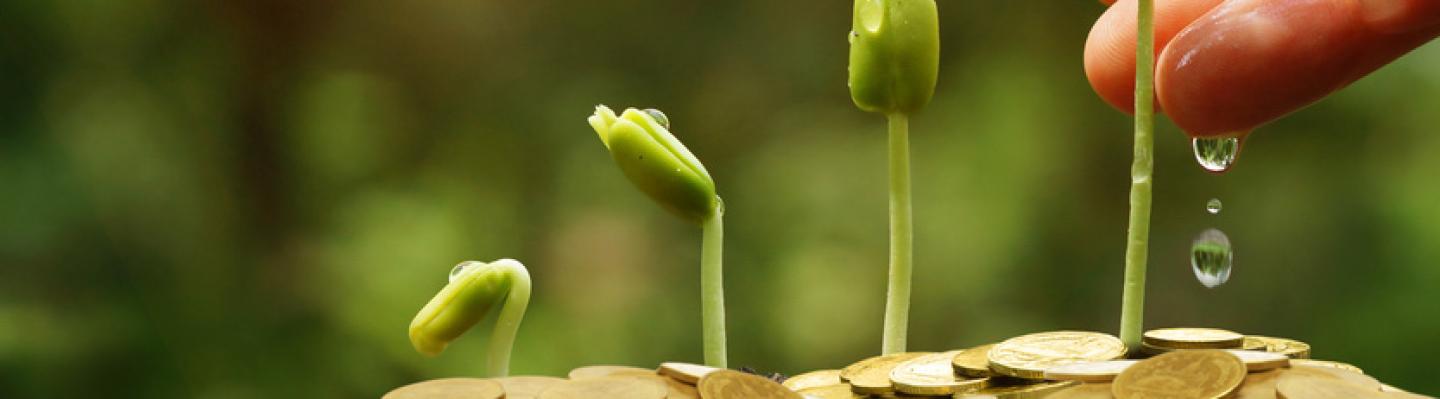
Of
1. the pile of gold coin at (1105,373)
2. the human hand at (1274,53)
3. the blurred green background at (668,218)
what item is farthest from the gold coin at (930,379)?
the blurred green background at (668,218)

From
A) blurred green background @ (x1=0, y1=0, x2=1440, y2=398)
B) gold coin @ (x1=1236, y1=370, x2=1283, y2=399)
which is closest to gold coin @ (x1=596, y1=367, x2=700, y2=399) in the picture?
gold coin @ (x1=1236, y1=370, x2=1283, y2=399)

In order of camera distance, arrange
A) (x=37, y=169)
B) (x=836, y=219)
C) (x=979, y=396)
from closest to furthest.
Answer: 1. (x=979, y=396)
2. (x=37, y=169)
3. (x=836, y=219)

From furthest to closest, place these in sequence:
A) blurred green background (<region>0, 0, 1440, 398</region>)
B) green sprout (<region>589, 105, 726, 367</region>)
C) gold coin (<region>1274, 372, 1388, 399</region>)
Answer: blurred green background (<region>0, 0, 1440, 398</region>)
green sprout (<region>589, 105, 726, 367</region>)
gold coin (<region>1274, 372, 1388, 399</region>)

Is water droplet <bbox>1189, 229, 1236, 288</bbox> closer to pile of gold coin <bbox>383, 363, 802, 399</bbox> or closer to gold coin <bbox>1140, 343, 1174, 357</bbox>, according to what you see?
gold coin <bbox>1140, 343, 1174, 357</bbox>

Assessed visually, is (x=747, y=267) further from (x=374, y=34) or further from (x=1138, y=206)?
(x=1138, y=206)

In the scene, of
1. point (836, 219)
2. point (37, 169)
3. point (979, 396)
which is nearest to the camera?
point (979, 396)

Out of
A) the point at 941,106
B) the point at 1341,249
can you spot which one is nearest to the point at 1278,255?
the point at 1341,249
